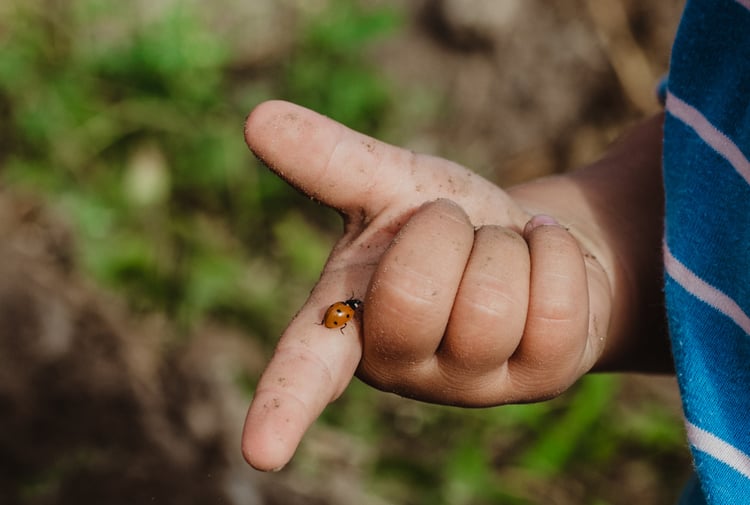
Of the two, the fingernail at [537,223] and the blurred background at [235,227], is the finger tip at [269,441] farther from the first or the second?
the blurred background at [235,227]

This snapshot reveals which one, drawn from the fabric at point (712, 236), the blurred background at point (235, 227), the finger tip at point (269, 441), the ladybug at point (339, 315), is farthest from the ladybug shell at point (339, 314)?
the blurred background at point (235, 227)

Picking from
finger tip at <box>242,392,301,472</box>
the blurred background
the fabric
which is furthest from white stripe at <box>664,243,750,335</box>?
the blurred background

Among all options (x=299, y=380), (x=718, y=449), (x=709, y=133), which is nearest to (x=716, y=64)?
(x=709, y=133)

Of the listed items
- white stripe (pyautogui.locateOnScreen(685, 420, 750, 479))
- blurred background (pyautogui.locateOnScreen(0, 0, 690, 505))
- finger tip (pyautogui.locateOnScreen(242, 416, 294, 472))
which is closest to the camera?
finger tip (pyautogui.locateOnScreen(242, 416, 294, 472))

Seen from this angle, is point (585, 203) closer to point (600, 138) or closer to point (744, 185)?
point (744, 185)

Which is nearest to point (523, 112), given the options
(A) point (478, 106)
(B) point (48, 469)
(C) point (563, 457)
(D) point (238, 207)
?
(A) point (478, 106)

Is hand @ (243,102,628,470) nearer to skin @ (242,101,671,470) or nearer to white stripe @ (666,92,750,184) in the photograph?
skin @ (242,101,671,470)

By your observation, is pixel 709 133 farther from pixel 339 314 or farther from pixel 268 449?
pixel 268 449
